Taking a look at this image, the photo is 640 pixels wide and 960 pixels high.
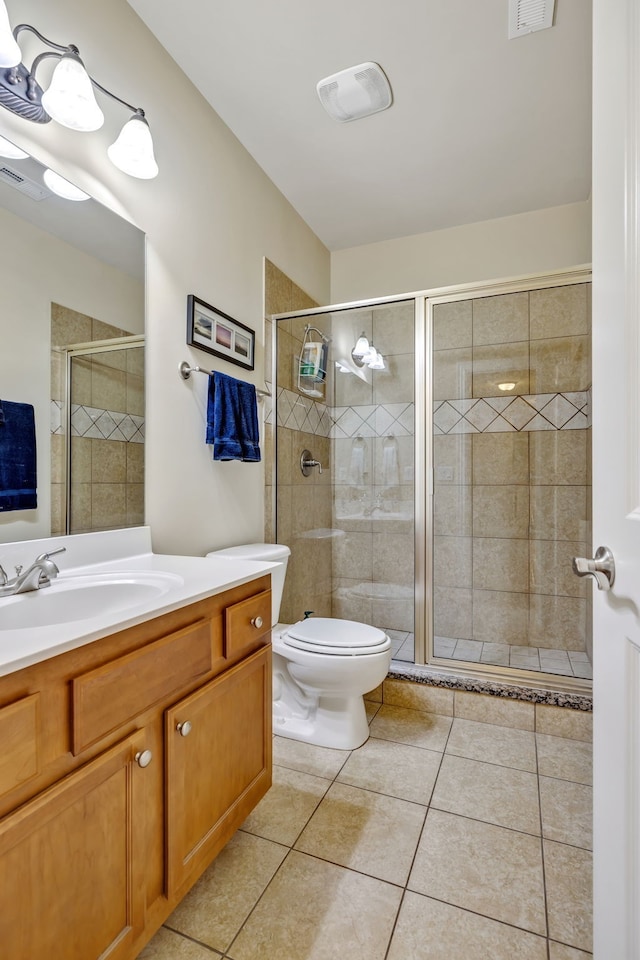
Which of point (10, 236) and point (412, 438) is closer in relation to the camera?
point (10, 236)

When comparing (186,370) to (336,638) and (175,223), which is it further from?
(336,638)

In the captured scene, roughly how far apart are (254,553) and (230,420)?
0.55 m

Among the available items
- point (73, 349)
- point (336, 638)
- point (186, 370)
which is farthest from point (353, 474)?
point (73, 349)

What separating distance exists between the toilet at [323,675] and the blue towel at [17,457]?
0.75 m

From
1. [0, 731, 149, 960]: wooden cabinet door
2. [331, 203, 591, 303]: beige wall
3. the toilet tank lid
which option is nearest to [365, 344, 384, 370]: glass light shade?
[331, 203, 591, 303]: beige wall

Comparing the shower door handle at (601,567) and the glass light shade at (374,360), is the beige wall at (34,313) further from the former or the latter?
the glass light shade at (374,360)

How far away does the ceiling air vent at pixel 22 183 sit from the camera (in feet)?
3.86

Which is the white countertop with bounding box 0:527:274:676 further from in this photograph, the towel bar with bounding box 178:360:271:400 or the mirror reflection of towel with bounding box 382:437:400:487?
the mirror reflection of towel with bounding box 382:437:400:487

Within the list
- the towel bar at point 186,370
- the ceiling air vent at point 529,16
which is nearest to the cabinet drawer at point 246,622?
the towel bar at point 186,370

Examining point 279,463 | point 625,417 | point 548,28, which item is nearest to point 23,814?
point 625,417

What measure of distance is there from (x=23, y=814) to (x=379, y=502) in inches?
79.7

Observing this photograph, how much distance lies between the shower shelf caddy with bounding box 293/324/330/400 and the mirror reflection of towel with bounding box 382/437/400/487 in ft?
1.70

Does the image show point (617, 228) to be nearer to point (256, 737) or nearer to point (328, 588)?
point (256, 737)

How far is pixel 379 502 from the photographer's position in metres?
2.53
